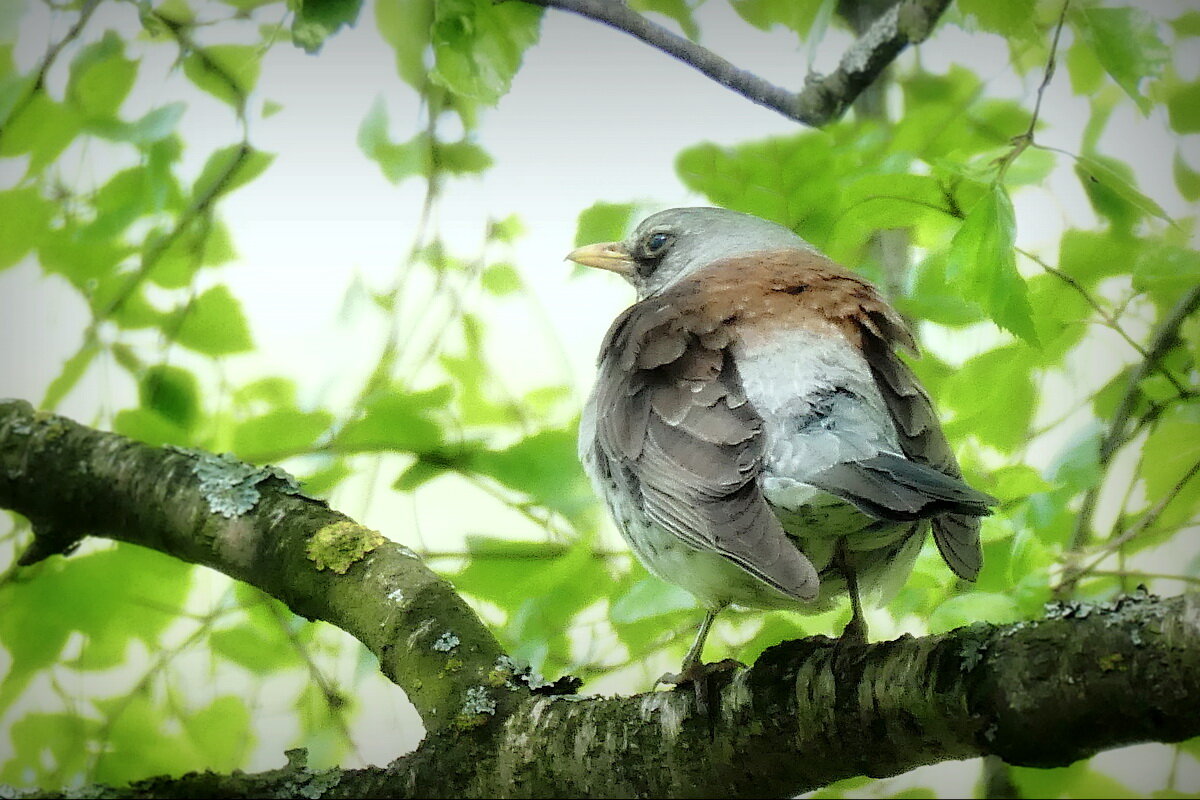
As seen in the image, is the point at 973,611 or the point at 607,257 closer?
the point at 973,611

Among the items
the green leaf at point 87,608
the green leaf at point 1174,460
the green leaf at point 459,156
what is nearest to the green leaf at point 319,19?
the green leaf at point 459,156

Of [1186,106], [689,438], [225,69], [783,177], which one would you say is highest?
[225,69]

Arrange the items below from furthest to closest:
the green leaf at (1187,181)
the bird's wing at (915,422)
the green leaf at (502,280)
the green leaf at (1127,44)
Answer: the green leaf at (502,280) < the green leaf at (1187,181) < the green leaf at (1127,44) < the bird's wing at (915,422)

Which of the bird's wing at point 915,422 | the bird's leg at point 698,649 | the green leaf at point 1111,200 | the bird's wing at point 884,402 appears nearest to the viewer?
the bird's wing at point 884,402

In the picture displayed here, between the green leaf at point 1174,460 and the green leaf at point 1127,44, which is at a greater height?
the green leaf at point 1127,44

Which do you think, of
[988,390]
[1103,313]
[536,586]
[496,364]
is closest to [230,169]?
[496,364]

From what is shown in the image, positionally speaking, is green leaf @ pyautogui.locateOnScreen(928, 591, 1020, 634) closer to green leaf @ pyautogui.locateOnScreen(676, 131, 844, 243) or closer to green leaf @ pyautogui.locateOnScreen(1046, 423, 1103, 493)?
green leaf @ pyautogui.locateOnScreen(1046, 423, 1103, 493)

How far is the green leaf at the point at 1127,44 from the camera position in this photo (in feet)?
3.62

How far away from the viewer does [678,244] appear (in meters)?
1.39

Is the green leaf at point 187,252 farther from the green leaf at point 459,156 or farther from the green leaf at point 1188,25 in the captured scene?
the green leaf at point 1188,25

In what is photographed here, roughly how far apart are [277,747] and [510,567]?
19.7 inches

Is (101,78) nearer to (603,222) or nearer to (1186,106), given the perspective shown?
(603,222)

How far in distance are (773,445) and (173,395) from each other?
0.94m

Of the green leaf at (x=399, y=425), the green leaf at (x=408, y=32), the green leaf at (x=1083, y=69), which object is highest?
the green leaf at (x=408, y=32)
